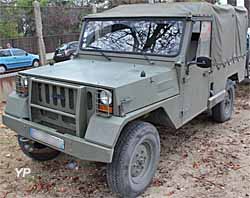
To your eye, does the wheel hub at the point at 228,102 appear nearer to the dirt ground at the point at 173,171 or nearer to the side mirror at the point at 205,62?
the dirt ground at the point at 173,171

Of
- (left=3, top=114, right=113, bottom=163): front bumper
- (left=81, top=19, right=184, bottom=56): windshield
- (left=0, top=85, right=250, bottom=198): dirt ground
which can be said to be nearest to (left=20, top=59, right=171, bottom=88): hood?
(left=81, top=19, right=184, bottom=56): windshield

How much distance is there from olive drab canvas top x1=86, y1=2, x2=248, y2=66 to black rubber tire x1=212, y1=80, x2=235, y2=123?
19.4 inches

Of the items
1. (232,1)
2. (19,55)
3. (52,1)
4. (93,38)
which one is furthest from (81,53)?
(52,1)

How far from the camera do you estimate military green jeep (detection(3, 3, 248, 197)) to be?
128 inches

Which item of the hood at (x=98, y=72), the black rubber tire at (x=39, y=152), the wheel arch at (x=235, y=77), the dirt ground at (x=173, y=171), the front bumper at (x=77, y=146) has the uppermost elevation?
the hood at (x=98, y=72)

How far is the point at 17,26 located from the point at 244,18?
6879 millimetres

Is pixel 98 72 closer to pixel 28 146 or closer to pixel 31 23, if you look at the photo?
pixel 28 146

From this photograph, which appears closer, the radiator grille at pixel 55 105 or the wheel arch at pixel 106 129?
the wheel arch at pixel 106 129

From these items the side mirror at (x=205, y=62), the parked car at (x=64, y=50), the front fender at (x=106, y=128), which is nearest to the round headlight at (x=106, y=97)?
the front fender at (x=106, y=128)

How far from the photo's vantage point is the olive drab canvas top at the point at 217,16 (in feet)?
14.9

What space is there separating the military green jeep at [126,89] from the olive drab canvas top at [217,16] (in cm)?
2

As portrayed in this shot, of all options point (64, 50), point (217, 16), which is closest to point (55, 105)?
point (217, 16)

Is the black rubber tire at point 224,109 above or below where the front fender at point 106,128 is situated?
below

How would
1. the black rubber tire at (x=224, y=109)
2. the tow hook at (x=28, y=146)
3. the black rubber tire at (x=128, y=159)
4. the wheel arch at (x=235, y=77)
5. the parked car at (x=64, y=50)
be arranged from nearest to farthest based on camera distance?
the black rubber tire at (x=128, y=159) < the tow hook at (x=28, y=146) < the black rubber tire at (x=224, y=109) < the wheel arch at (x=235, y=77) < the parked car at (x=64, y=50)
